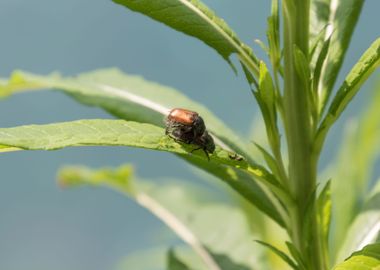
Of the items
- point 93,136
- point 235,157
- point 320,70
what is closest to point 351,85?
point 320,70

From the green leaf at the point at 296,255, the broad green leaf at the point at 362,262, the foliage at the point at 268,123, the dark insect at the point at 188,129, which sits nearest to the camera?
the broad green leaf at the point at 362,262

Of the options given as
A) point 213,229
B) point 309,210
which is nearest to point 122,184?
point 213,229

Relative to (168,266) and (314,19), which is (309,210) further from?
(168,266)

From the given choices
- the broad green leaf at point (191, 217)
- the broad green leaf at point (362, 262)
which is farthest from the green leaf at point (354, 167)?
the broad green leaf at point (362, 262)

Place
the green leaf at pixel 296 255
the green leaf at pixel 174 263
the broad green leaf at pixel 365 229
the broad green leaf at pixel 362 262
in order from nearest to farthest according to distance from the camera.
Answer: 1. the broad green leaf at pixel 362 262
2. the green leaf at pixel 296 255
3. the broad green leaf at pixel 365 229
4. the green leaf at pixel 174 263

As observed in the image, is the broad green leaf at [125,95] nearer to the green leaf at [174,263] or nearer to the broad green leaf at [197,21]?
the broad green leaf at [197,21]

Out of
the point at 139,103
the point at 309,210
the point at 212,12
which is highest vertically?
the point at 139,103

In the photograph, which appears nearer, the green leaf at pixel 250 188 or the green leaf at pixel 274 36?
the green leaf at pixel 274 36
